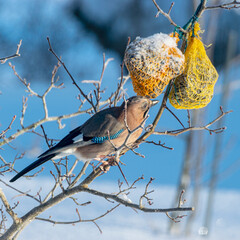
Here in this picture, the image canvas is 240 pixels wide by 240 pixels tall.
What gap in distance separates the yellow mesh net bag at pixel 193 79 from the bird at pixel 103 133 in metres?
0.21

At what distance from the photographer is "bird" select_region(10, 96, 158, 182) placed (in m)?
2.38

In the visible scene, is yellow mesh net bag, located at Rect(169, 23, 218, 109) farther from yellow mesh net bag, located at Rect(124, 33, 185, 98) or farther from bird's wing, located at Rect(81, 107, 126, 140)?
bird's wing, located at Rect(81, 107, 126, 140)

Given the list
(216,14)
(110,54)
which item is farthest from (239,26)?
(216,14)

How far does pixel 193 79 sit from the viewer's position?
2246 mm

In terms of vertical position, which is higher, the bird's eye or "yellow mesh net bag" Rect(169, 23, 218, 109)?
"yellow mesh net bag" Rect(169, 23, 218, 109)

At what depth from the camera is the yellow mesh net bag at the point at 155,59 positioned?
7.15 ft

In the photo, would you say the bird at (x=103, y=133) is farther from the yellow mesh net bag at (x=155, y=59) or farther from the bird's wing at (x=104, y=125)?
the yellow mesh net bag at (x=155, y=59)

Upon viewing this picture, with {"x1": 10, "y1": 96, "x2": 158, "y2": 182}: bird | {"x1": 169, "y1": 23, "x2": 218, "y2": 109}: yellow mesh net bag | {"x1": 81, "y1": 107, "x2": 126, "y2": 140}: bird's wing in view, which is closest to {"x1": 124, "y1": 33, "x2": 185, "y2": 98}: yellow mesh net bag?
{"x1": 169, "y1": 23, "x2": 218, "y2": 109}: yellow mesh net bag

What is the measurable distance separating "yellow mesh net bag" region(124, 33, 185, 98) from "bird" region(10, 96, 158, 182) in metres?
0.18

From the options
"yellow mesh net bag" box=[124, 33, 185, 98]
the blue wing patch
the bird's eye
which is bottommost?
the blue wing patch

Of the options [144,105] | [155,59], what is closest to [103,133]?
[144,105]

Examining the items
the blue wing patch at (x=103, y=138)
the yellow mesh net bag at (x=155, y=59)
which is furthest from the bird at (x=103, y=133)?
the yellow mesh net bag at (x=155, y=59)

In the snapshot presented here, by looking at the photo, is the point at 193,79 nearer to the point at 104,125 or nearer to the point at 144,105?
the point at 144,105

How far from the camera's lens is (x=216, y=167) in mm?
3836
